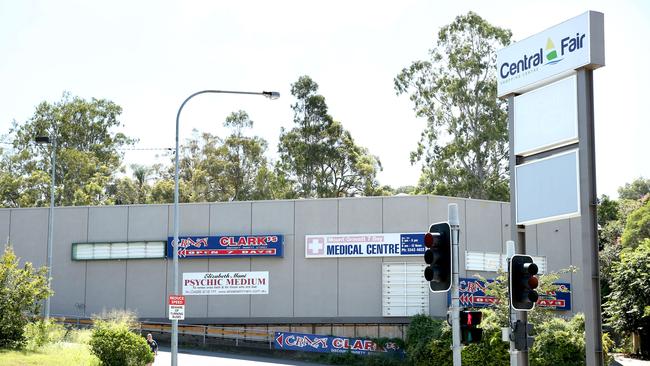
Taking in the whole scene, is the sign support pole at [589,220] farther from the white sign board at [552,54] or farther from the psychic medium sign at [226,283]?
the psychic medium sign at [226,283]

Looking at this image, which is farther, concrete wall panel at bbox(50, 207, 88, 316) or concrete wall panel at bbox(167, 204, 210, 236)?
concrete wall panel at bbox(50, 207, 88, 316)

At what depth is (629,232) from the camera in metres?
59.1

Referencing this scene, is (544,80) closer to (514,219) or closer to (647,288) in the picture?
(514,219)

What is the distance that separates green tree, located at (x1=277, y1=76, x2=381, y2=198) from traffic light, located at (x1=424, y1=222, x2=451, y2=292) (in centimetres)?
5388

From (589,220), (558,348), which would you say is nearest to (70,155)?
(558,348)

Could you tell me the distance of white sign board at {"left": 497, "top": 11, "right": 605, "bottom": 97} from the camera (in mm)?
18297

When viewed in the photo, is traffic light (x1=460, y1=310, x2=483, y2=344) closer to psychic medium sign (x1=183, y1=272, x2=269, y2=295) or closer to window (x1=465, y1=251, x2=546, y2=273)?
window (x1=465, y1=251, x2=546, y2=273)

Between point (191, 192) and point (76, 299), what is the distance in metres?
32.5

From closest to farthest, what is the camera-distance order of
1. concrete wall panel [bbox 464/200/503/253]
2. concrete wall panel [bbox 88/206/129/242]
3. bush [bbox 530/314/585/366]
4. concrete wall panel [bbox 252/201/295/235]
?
bush [bbox 530/314/585/366], concrete wall panel [bbox 464/200/503/253], concrete wall panel [bbox 252/201/295/235], concrete wall panel [bbox 88/206/129/242]

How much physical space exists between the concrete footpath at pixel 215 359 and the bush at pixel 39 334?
18.3 ft

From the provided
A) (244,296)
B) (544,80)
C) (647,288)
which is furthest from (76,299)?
(544,80)

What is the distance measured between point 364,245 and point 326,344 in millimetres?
5014

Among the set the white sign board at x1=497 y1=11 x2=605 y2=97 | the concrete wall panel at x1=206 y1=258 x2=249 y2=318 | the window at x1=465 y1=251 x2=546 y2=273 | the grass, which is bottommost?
the grass

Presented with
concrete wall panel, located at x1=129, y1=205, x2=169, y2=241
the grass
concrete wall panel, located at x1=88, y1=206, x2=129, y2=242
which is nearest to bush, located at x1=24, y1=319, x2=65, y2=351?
the grass
